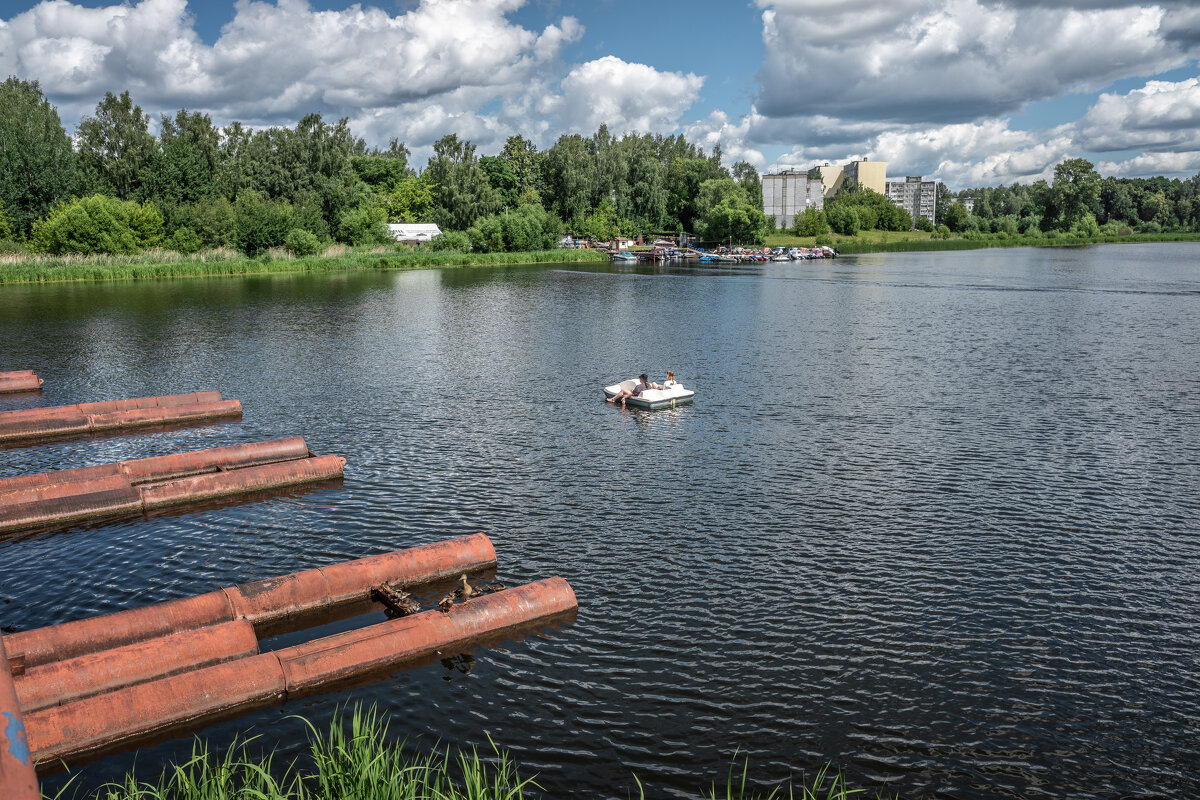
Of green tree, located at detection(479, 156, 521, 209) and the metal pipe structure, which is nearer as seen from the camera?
the metal pipe structure

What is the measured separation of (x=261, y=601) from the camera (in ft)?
56.2

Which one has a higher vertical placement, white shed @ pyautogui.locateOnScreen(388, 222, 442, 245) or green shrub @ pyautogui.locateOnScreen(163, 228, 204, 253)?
white shed @ pyautogui.locateOnScreen(388, 222, 442, 245)

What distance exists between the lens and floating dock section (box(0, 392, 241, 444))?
3225cm

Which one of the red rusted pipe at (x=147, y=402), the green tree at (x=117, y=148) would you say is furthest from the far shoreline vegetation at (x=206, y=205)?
the red rusted pipe at (x=147, y=402)

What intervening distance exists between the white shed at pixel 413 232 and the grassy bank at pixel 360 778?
15050 cm

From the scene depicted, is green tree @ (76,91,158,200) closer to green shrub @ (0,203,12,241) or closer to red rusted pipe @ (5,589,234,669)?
green shrub @ (0,203,12,241)

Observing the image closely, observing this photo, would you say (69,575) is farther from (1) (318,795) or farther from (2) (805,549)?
(2) (805,549)

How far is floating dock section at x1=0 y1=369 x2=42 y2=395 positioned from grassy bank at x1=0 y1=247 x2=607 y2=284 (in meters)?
66.2

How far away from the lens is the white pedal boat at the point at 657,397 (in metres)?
37.2

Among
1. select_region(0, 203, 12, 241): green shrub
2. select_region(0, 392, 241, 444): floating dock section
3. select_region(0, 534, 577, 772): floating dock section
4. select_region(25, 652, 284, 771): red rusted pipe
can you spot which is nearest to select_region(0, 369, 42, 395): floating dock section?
select_region(0, 392, 241, 444): floating dock section

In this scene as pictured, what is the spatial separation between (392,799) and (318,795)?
1.29m

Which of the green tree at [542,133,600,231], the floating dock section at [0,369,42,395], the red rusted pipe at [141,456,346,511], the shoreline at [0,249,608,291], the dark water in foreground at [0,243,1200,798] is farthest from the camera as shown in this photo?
the green tree at [542,133,600,231]

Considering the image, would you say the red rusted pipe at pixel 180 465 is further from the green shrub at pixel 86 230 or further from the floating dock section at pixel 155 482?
the green shrub at pixel 86 230

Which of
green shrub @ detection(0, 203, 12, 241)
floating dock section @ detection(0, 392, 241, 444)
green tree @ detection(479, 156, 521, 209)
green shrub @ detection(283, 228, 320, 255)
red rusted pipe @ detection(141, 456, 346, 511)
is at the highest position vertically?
green tree @ detection(479, 156, 521, 209)
